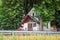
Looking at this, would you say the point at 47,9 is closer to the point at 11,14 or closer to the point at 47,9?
the point at 47,9

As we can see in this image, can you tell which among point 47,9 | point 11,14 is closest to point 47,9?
point 47,9

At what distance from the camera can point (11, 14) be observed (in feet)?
110

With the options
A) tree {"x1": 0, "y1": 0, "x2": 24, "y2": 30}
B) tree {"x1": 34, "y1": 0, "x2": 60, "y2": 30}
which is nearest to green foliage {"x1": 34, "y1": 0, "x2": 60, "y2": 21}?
tree {"x1": 34, "y1": 0, "x2": 60, "y2": 30}

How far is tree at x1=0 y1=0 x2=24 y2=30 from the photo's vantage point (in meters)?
33.5

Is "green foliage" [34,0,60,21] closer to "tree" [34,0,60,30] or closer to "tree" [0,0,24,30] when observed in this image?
"tree" [34,0,60,30]

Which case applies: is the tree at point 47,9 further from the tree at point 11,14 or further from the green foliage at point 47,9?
the tree at point 11,14

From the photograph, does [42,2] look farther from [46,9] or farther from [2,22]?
[2,22]

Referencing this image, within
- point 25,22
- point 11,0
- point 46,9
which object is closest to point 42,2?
point 46,9

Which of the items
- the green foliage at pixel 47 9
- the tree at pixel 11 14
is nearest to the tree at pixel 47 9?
the green foliage at pixel 47 9

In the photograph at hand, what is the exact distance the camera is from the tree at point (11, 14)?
1320 inches

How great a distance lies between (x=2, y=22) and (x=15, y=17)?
6.68 feet

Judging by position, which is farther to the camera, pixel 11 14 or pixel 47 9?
pixel 11 14

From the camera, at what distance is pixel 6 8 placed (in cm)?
3434

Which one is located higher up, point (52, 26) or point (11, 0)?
point (11, 0)
